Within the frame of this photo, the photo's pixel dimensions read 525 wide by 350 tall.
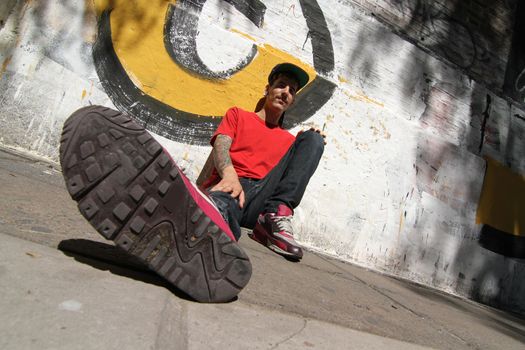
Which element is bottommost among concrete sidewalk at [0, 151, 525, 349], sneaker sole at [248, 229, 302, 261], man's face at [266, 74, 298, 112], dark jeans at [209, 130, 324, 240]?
concrete sidewalk at [0, 151, 525, 349]

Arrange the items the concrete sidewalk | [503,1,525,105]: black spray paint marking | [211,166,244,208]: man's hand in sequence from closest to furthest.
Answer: the concrete sidewalk < [211,166,244,208]: man's hand < [503,1,525,105]: black spray paint marking

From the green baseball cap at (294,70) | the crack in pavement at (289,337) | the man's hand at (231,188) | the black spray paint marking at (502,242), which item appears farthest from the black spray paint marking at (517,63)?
the crack in pavement at (289,337)

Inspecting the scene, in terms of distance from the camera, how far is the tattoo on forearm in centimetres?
150

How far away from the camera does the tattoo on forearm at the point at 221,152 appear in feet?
4.92

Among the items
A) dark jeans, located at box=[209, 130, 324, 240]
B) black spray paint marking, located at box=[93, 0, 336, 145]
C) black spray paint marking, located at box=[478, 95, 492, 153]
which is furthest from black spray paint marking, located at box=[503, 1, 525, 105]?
dark jeans, located at box=[209, 130, 324, 240]

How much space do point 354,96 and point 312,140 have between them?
3.78ft

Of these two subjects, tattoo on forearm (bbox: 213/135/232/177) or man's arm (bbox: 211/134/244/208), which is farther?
tattoo on forearm (bbox: 213/135/232/177)

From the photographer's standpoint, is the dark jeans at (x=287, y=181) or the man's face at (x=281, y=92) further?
the man's face at (x=281, y=92)

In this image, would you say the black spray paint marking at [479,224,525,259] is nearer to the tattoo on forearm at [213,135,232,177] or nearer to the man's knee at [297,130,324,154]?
the man's knee at [297,130,324,154]

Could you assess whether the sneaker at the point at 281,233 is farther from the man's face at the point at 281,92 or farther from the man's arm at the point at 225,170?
the man's face at the point at 281,92

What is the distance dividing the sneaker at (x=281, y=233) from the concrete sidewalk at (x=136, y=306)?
0.45 ft

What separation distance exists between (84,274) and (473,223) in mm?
2930

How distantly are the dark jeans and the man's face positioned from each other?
31cm

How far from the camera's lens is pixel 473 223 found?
111 inches
